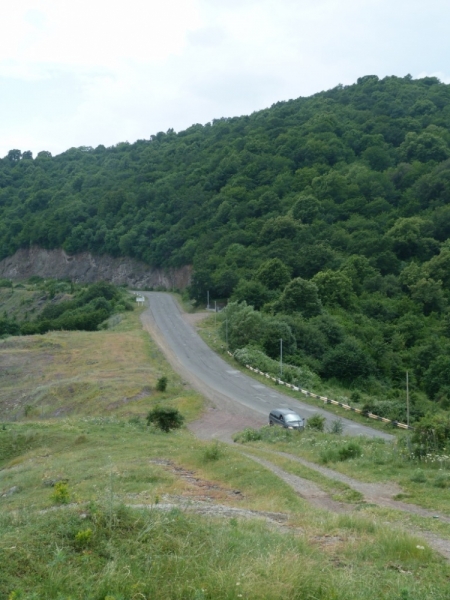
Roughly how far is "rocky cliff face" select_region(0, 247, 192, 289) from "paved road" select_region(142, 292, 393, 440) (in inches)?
1101

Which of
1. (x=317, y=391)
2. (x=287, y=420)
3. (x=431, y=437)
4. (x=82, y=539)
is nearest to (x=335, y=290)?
(x=317, y=391)

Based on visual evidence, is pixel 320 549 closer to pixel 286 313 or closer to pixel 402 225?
pixel 286 313

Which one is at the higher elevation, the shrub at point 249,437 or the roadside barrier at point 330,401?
the shrub at point 249,437

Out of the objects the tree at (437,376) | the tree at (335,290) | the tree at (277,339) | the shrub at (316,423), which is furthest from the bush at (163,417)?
the tree at (335,290)

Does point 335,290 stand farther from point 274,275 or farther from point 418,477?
point 418,477

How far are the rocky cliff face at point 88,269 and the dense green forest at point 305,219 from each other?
65.5 inches

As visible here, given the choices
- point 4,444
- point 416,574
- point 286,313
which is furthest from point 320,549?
point 286,313

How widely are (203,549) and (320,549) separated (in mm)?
1596

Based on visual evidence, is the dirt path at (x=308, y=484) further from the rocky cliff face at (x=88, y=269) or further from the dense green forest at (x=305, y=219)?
the rocky cliff face at (x=88, y=269)

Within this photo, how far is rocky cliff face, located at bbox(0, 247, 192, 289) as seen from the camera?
95275mm

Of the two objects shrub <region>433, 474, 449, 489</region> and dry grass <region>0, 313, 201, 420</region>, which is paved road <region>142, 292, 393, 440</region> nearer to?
dry grass <region>0, 313, 201, 420</region>

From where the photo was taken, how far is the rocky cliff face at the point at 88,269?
313ft

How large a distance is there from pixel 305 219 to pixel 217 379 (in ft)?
138

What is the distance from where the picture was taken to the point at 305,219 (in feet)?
261
